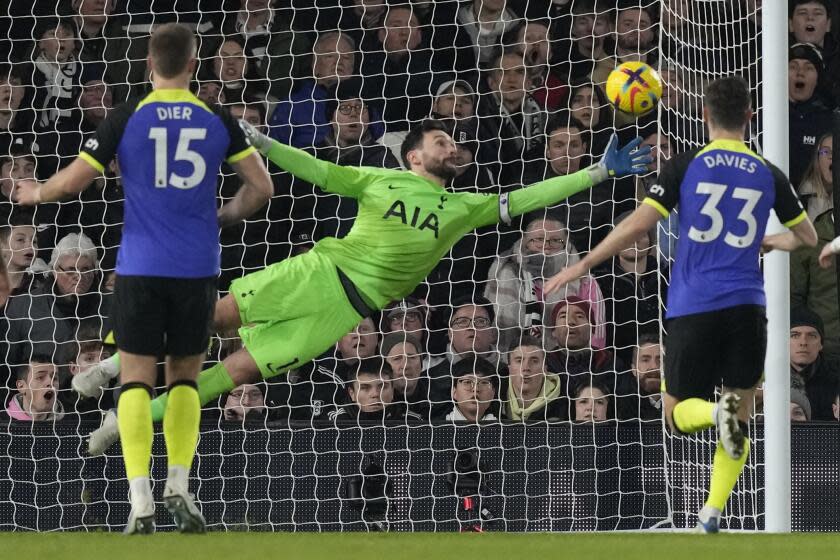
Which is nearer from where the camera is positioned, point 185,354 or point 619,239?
point 185,354

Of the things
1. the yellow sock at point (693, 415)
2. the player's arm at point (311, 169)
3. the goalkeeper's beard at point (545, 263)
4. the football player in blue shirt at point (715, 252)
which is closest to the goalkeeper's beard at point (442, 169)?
the player's arm at point (311, 169)

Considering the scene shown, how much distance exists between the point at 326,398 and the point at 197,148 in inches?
139

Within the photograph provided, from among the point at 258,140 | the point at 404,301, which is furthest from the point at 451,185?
the point at 258,140

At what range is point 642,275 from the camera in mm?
9148

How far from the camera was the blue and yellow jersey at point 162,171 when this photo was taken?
557 cm

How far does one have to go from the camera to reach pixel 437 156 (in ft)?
26.2

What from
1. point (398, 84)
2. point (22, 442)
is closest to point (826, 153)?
point (398, 84)

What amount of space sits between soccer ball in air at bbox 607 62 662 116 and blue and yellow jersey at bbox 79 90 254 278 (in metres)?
2.56

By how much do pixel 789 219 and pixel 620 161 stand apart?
1471mm

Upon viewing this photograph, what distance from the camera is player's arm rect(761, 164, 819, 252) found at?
20.0ft

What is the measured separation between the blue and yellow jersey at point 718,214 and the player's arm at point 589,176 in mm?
1433

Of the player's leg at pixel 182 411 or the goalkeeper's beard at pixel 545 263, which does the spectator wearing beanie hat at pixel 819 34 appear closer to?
the goalkeeper's beard at pixel 545 263

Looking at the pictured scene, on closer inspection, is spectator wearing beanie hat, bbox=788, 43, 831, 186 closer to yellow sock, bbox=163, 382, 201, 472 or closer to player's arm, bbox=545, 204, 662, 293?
player's arm, bbox=545, 204, 662, 293

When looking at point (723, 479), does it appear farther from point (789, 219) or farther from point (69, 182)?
point (69, 182)
